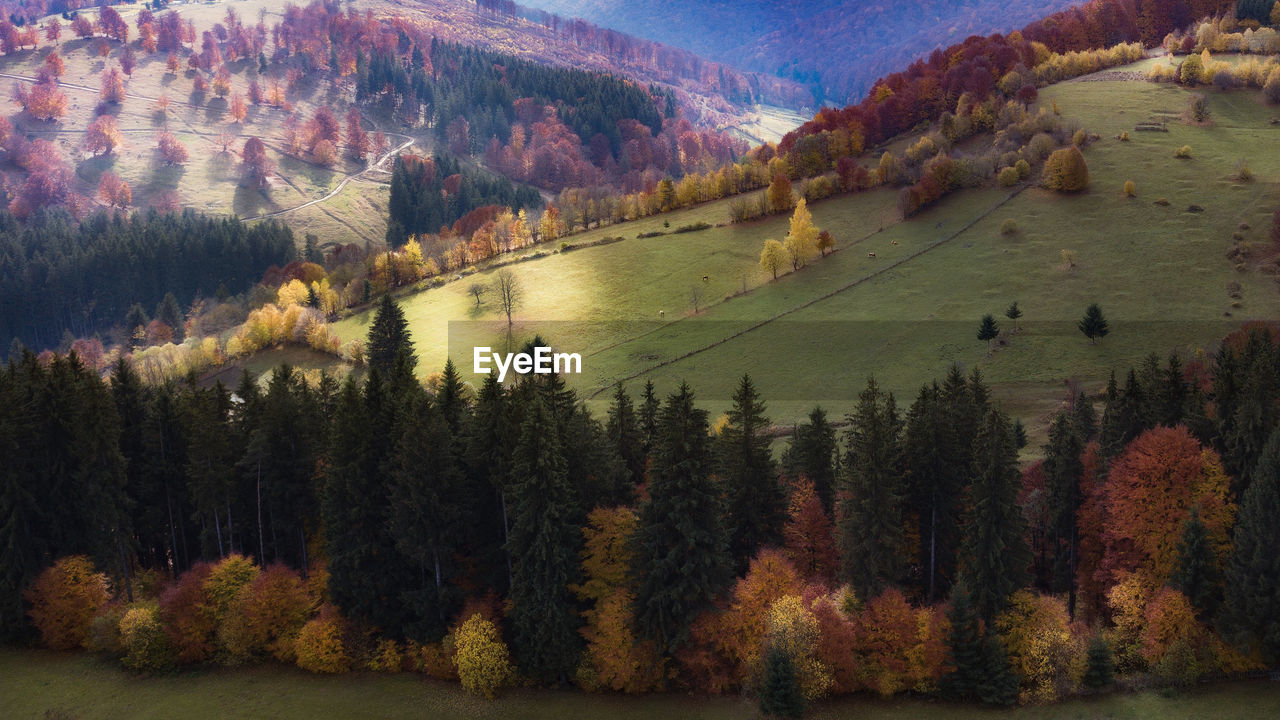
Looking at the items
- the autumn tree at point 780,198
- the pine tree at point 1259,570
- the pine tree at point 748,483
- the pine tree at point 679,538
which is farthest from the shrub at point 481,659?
the autumn tree at point 780,198

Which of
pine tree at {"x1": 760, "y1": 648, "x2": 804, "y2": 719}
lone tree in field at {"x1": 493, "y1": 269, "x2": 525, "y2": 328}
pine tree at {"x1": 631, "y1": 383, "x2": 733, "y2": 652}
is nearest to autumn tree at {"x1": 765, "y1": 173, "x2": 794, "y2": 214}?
lone tree in field at {"x1": 493, "y1": 269, "x2": 525, "y2": 328}

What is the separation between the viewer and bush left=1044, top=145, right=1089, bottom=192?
157500 mm

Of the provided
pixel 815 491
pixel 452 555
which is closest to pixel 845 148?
pixel 815 491

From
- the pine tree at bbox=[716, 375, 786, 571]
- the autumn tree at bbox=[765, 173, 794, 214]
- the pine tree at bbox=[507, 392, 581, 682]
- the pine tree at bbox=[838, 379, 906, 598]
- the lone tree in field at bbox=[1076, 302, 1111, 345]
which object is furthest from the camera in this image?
the autumn tree at bbox=[765, 173, 794, 214]

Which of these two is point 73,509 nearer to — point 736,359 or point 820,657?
point 820,657

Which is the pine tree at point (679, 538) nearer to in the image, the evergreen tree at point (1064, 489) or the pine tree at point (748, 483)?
the pine tree at point (748, 483)

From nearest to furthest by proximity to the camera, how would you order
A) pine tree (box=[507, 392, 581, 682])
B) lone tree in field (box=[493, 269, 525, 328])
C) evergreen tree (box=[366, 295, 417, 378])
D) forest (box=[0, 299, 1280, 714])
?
1. forest (box=[0, 299, 1280, 714])
2. pine tree (box=[507, 392, 581, 682])
3. evergreen tree (box=[366, 295, 417, 378])
4. lone tree in field (box=[493, 269, 525, 328])

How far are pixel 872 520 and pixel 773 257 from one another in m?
96.1

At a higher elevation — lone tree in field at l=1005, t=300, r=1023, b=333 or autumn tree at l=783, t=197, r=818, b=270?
autumn tree at l=783, t=197, r=818, b=270

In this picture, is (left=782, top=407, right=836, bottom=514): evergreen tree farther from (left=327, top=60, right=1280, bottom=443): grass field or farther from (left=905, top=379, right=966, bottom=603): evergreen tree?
(left=327, top=60, right=1280, bottom=443): grass field

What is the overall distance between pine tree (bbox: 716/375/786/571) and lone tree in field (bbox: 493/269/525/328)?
90513mm

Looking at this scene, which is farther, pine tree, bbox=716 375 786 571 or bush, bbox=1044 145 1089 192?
bush, bbox=1044 145 1089 192

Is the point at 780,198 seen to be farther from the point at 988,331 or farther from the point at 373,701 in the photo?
the point at 373,701

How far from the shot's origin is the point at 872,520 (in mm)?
A: 61844
